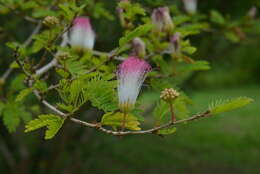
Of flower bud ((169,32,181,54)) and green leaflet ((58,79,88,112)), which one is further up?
flower bud ((169,32,181,54))

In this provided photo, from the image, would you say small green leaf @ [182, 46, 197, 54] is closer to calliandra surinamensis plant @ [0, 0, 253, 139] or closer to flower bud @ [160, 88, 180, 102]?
calliandra surinamensis plant @ [0, 0, 253, 139]

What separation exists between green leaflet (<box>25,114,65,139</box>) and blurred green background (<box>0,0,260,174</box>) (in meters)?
0.88

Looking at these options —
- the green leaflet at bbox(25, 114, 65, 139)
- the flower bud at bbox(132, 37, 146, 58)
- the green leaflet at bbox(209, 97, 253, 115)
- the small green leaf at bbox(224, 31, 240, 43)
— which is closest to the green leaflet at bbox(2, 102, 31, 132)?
the flower bud at bbox(132, 37, 146, 58)

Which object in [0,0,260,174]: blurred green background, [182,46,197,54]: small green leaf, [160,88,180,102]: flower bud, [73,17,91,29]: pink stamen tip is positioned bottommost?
[0,0,260,174]: blurred green background

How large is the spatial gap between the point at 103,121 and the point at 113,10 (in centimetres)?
216

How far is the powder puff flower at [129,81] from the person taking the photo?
139 centimetres

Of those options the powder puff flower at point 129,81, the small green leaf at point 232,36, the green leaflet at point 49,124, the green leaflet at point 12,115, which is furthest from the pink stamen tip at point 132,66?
the small green leaf at point 232,36

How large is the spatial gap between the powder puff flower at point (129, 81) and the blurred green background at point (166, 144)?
666 millimetres

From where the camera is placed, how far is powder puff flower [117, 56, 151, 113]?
54.7 inches

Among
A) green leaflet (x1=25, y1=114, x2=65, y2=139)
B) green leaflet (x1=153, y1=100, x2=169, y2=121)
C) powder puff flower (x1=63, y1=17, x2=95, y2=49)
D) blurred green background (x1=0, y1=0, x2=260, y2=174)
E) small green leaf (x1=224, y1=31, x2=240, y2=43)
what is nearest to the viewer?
green leaflet (x1=25, y1=114, x2=65, y2=139)

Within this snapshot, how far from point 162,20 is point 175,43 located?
13cm

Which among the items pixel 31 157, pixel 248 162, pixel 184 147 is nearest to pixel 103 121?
pixel 31 157

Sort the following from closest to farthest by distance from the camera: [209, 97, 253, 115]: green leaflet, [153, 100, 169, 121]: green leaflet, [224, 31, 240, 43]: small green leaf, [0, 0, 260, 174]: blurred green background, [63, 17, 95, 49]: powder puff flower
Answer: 1. [209, 97, 253, 115]: green leaflet
2. [153, 100, 169, 121]: green leaflet
3. [63, 17, 95, 49]: powder puff flower
4. [224, 31, 240, 43]: small green leaf
5. [0, 0, 260, 174]: blurred green background

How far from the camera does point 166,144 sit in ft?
28.2
